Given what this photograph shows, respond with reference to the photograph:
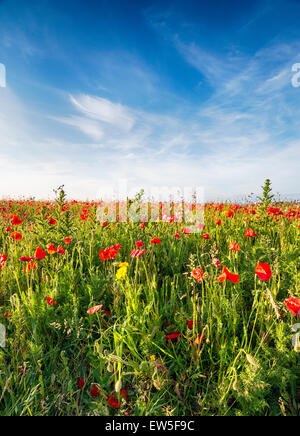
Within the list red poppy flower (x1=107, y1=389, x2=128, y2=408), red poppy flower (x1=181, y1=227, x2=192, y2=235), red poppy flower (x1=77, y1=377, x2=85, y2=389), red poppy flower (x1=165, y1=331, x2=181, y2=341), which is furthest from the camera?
red poppy flower (x1=181, y1=227, x2=192, y2=235)

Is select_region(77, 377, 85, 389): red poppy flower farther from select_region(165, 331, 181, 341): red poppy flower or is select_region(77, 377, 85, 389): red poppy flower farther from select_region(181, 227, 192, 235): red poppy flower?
select_region(181, 227, 192, 235): red poppy flower

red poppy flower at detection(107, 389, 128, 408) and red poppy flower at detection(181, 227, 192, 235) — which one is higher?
red poppy flower at detection(181, 227, 192, 235)

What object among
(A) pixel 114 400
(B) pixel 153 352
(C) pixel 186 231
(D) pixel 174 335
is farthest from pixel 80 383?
(C) pixel 186 231

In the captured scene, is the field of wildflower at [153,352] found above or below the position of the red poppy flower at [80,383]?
above

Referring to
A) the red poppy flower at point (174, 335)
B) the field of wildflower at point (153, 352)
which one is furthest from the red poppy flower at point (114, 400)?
the red poppy flower at point (174, 335)

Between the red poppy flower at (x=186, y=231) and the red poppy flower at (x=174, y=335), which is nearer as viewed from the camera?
the red poppy flower at (x=174, y=335)

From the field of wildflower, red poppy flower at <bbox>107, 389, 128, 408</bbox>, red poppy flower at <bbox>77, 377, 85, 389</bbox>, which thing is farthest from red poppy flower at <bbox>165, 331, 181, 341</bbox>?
red poppy flower at <bbox>77, 377, 85, 389</bbox>

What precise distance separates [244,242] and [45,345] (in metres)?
2.66

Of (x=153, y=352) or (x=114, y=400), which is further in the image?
(x=153, y=352)

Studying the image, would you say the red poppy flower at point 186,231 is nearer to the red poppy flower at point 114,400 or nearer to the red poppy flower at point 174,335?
the red poppy flower at point 174,335

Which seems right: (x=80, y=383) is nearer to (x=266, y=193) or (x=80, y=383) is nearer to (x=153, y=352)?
(x=153, y=352)
